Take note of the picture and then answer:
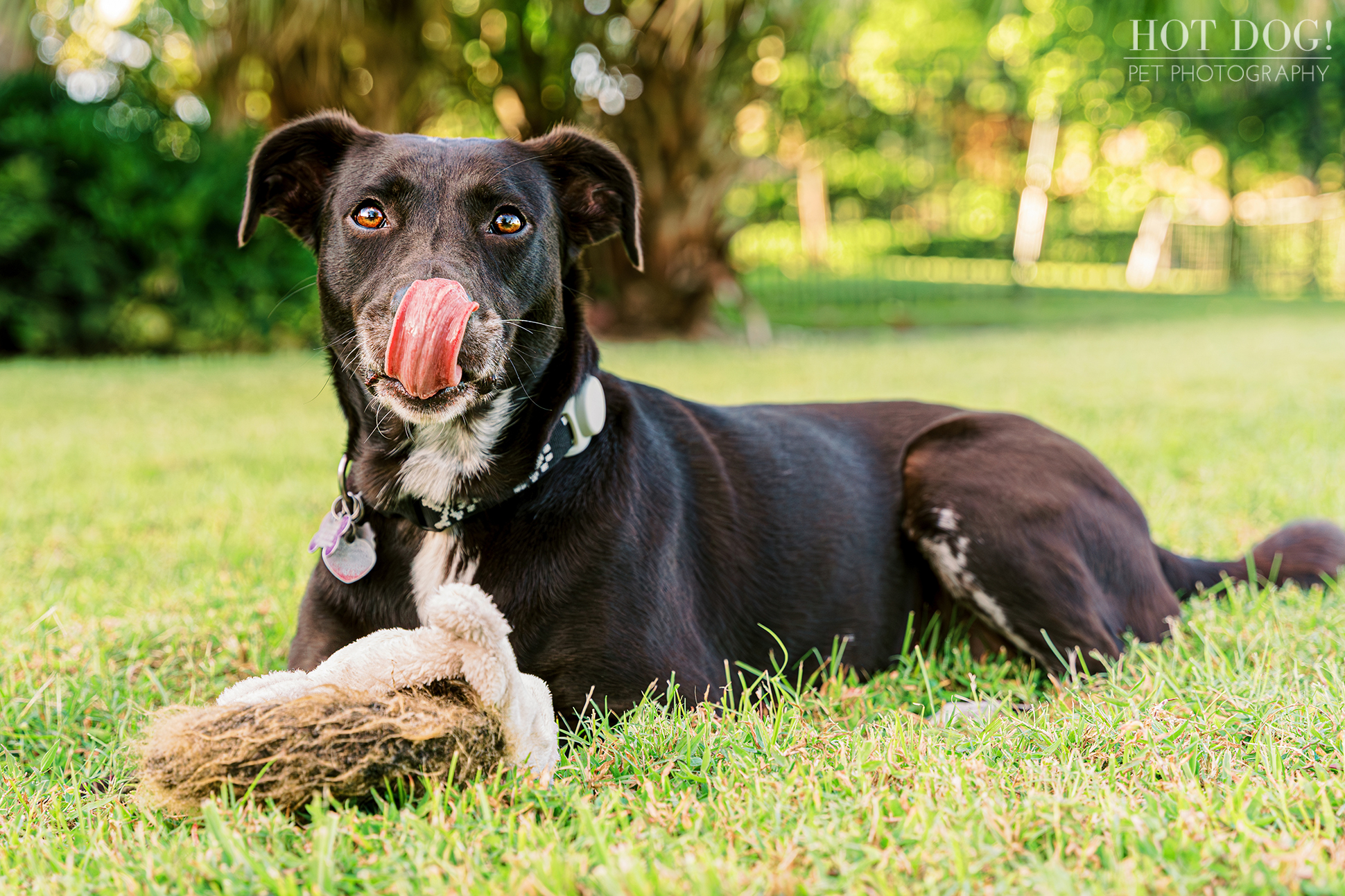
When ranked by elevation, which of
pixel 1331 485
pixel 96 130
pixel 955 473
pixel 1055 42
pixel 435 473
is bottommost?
pixel 1331 485

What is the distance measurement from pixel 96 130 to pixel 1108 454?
10.0 metres

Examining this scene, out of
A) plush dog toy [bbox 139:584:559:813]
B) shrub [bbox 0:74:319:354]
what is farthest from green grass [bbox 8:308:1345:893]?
shrub [bbox 0:74:319:354]

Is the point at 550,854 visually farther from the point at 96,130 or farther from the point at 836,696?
the point at 96,130

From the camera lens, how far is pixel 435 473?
7.97ft

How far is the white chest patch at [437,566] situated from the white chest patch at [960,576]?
4.54ft

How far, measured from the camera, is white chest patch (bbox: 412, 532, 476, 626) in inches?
91.7

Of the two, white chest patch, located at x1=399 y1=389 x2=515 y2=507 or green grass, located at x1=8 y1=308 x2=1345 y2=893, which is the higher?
white chest patch, located at x1=399 y1=389 x2=515 y2=507

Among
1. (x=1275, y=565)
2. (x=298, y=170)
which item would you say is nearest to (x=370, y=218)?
(x=298, y=170)

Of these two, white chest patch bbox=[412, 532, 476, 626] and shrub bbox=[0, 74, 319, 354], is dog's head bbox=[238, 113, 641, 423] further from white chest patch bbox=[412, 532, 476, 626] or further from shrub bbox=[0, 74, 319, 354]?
shrub bbox=[0, 74, 319, 354]

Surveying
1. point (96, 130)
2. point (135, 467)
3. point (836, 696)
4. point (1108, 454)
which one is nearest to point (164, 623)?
point (836, 696)

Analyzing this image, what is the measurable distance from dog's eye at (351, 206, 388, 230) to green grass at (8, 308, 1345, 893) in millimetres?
1280

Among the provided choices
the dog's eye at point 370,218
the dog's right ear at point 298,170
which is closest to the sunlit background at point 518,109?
the dog's right ear at point 298,170

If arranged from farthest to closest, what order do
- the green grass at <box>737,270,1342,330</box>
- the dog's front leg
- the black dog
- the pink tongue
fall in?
the green grass at <box>737,270,1342,330</box>
the dog's front leg
the black dog
the pink tongue

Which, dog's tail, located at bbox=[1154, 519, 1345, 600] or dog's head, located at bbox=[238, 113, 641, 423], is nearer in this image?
dog's head, located at bbox=[238, 113, 641, 423]
